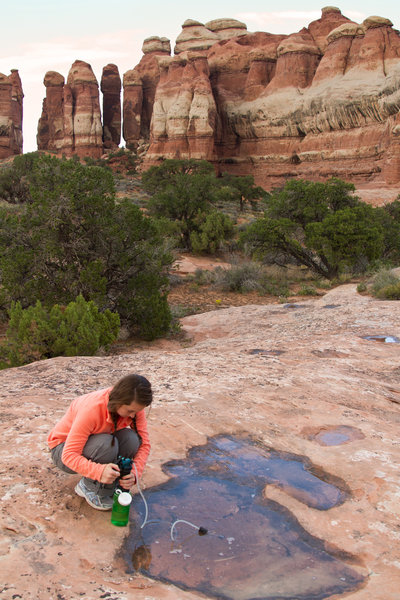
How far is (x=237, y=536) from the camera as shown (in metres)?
2.41

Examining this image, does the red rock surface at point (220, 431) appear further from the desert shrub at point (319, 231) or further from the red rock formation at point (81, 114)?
the red rock formation at point (81, 114)

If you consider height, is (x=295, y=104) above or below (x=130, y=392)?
above

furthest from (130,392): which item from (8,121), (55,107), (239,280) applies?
(55,107)

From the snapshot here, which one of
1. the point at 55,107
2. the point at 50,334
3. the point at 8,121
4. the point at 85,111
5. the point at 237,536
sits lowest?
the point at 50,334

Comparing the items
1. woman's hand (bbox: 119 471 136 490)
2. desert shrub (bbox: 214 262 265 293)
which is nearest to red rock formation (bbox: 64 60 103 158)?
desert shrub (bbox: 214 262 265 293)

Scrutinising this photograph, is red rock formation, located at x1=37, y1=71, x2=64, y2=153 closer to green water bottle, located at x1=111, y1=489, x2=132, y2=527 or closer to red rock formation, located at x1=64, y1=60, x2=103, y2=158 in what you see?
red rock formation, located at x1=64, y1=60, x2=103, y2=158

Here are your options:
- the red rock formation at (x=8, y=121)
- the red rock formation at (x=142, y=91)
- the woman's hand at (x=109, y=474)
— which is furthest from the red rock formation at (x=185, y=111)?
the woman's hand at (x=109, y=474)

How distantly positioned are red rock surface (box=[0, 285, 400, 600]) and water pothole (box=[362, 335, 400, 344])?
0.17 meters

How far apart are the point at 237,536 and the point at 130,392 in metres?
0.89

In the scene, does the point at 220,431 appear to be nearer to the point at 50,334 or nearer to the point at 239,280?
the point at 50,334

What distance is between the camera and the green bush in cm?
685

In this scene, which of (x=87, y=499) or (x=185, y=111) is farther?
(x=185, y=111)

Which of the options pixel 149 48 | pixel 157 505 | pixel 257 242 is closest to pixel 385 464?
pixel 157 505

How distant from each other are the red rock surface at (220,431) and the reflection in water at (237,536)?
0.07 m
